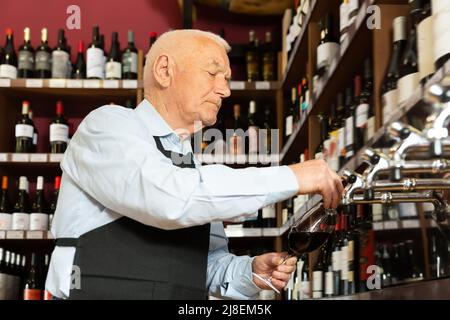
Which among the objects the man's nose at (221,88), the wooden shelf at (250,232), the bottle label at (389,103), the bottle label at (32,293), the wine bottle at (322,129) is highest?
the wine bottle at (322,129)

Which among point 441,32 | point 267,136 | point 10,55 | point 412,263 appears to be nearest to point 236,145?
point 267,136

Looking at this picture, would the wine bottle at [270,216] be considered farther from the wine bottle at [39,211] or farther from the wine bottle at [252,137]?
the wine bottle at [39,211]

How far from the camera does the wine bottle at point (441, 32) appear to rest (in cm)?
129

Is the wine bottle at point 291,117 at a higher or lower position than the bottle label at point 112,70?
lower

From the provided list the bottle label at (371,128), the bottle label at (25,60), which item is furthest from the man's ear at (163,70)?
the bottle label at (25,60)

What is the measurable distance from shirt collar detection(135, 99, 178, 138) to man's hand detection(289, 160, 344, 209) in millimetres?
362

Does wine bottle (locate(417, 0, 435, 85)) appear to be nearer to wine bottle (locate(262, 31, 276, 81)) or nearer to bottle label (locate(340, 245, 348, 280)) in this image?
bottle label (locate(340, 245, 348, 280))

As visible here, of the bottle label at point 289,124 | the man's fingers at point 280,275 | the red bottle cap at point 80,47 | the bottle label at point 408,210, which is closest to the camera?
the man's fingers at point 280,275

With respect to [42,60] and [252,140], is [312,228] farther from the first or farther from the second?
[42,60]

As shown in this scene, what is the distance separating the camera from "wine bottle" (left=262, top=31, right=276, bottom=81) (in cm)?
373

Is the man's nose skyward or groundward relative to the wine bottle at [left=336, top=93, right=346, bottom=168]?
groundward

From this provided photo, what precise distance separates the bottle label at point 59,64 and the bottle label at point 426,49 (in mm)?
2490

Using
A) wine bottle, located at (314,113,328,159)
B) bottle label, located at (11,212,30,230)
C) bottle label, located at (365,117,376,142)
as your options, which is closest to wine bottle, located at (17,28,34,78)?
bottle label, located at (11,212,30,230)
